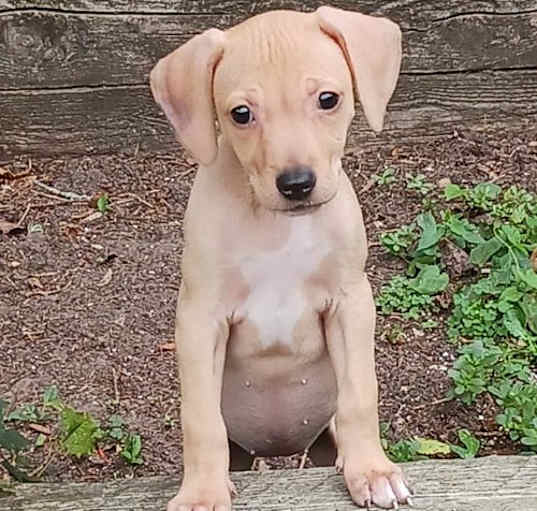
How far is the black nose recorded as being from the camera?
92.9 inches

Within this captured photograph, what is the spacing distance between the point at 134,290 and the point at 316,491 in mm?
1884

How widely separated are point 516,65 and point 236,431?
2.42 metres

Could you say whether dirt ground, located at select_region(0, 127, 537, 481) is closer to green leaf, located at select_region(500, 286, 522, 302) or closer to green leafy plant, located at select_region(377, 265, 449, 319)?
green leafy plant, located at select_region(377, 265, 449, 319)

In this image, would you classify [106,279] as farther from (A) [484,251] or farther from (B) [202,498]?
(B) [202,498]

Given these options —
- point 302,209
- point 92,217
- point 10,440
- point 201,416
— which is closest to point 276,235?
point 302,209

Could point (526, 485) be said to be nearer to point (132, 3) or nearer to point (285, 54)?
point (285, 54)

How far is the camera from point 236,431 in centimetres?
308

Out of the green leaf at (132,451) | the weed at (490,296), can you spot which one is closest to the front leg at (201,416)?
the green leaf at (132,451)

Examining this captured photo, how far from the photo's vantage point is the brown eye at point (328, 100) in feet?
7.91

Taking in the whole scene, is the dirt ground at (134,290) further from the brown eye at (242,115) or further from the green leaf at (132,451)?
the brown eye at (242,115)

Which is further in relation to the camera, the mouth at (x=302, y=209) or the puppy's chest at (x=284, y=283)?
the puppy's chest at (x=284, y=283)

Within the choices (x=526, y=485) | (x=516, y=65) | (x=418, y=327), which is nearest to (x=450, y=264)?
(x=418, y=327)

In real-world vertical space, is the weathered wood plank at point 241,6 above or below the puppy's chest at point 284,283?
below

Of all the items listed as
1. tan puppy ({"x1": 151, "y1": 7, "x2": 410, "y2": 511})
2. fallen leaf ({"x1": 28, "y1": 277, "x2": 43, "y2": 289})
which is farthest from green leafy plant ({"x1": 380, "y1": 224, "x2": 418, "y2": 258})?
tan puppy ({"x1": 151, "y1": 7, "x2": 410, "y2": 511})
